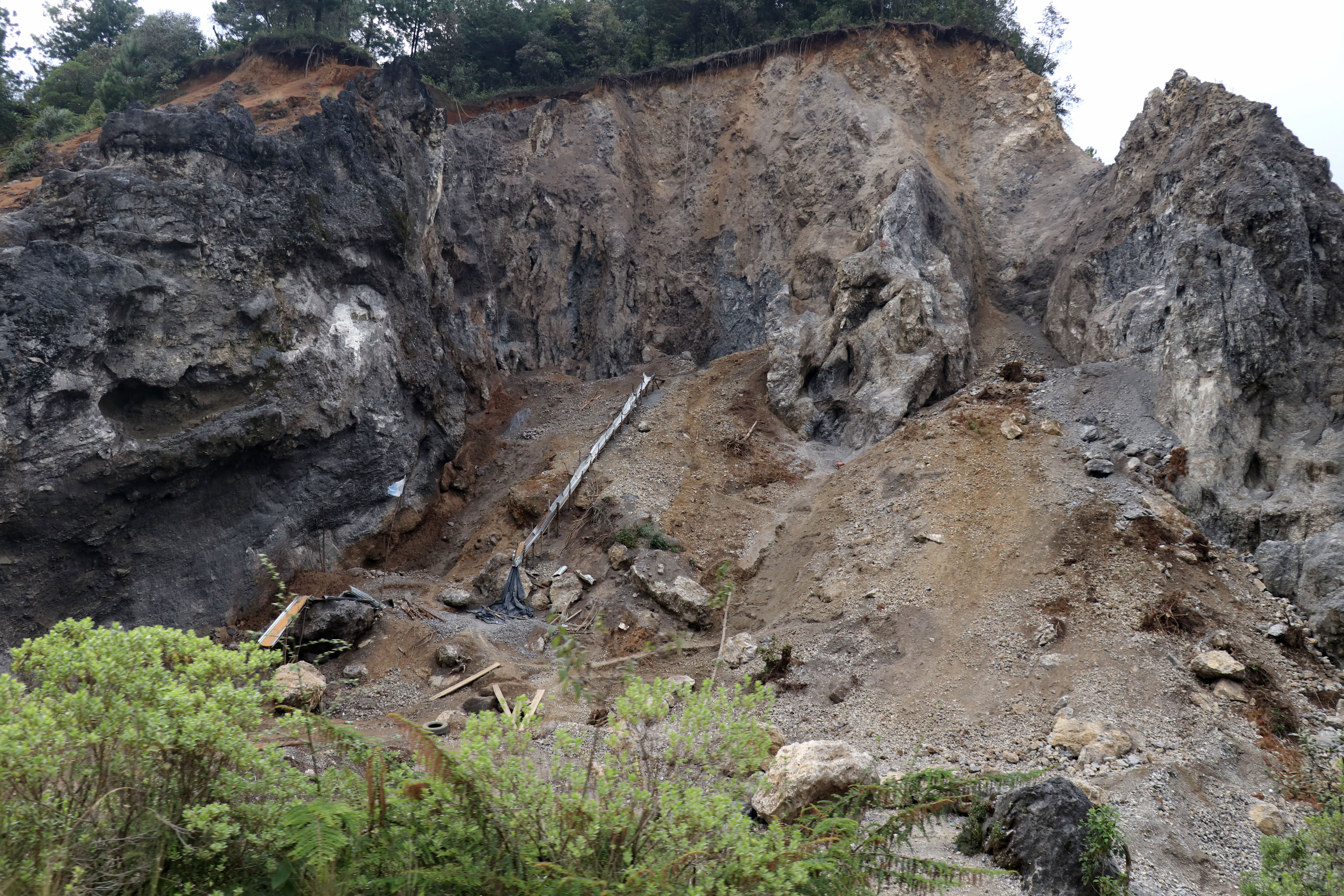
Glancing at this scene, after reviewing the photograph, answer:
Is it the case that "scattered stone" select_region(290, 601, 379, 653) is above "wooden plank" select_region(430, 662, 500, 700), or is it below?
above

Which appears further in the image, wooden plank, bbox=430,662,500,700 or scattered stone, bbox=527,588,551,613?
scattered stone, bbox=527,588,551,613

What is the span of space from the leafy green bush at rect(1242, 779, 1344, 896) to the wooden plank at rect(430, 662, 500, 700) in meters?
10.7

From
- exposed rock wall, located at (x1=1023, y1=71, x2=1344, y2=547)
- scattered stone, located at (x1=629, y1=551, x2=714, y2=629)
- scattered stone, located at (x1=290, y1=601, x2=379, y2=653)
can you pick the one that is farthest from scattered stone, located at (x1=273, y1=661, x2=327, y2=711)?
exposed rock wall, located at (x1=1023, y1=71, x2=1344, y2=547)

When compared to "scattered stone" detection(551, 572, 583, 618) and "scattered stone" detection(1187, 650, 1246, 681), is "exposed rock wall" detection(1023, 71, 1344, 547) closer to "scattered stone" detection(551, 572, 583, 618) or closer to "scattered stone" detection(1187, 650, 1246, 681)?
"scattered stone" detection(1187, 650, 1246, 681)

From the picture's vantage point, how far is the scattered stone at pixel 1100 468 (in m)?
15.5

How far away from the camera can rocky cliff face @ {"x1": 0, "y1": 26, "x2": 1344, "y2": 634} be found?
1378cm

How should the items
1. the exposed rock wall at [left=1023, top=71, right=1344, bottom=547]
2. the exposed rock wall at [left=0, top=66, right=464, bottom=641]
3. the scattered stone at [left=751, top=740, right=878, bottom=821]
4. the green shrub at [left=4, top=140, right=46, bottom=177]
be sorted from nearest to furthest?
the scattered stone at [left=751, top=740, right=878, bottom=821] < the exposed rock wall at [left=0, top=66, right=464, bottom=641] < the exposed rock wall at [left=1023, top=71, right=1344, bottom=547] < the green shrub at [left=4, top=140, right=46, bottom=177]

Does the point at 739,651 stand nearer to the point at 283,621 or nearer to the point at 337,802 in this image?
the point at 283,621

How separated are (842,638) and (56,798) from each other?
1151cm

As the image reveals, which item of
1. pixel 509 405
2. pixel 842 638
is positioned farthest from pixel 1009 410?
pixel 509 405

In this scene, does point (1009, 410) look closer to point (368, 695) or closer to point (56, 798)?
point (368, 695)

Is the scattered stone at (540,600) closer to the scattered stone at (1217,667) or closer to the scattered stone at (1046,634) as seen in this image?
the scattered stone at (1046,634)

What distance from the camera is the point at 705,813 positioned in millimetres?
4012

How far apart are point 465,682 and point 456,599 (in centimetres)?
326
